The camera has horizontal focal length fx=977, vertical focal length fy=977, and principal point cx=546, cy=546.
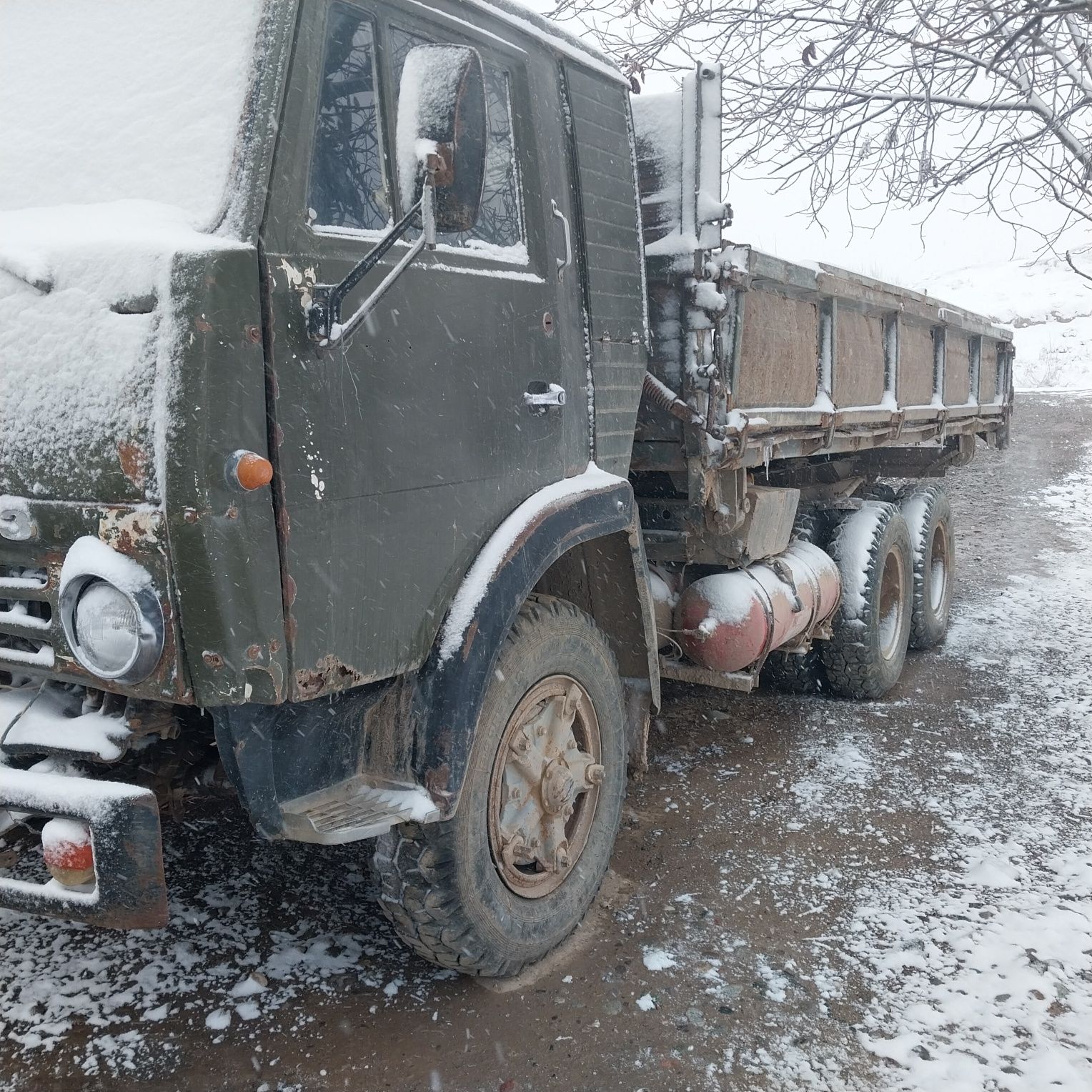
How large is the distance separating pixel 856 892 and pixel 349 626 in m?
2.14


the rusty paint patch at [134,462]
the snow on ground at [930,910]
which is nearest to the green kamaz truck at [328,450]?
the rusty paint patch at [134,462]

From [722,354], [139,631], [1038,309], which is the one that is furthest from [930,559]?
[1038,309]

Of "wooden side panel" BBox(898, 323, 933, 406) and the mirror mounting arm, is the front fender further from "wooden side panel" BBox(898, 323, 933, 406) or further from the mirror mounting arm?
"wooden side panel" BBox(898, 323, 933, 406)

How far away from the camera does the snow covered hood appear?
1.85m

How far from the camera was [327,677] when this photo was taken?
214cm

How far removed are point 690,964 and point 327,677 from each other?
1.53 metres

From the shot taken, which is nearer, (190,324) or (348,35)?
(190,324)

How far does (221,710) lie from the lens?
2.10 m

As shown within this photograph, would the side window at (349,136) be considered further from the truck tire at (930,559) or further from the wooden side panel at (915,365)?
the truck tire at (930,559)

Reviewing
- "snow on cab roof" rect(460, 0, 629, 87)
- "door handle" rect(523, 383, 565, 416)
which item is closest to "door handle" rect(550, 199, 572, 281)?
"door handle" rect(523, 383, 565, 416)

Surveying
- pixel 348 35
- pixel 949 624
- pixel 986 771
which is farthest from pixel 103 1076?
pixel 949 624

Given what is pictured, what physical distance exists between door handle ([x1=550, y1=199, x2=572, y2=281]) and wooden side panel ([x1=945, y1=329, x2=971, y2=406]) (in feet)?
13.7

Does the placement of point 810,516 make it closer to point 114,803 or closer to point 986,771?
point 986,771

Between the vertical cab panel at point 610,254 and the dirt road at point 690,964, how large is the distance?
1528 millimetres
